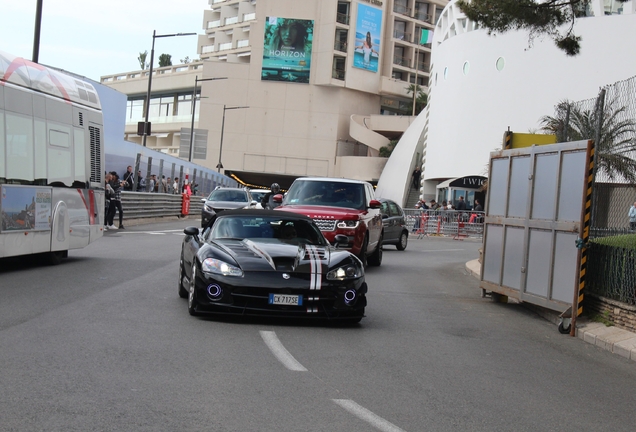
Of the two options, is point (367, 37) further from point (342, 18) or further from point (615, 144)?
point (615, 144)

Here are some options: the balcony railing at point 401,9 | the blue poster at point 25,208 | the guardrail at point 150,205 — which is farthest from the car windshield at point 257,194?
the balcony railing at point 401,9

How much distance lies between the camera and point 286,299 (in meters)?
9.47

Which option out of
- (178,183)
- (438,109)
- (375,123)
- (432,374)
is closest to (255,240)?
(432,374)

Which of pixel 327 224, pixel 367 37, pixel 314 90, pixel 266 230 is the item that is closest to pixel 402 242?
pixel 327 224

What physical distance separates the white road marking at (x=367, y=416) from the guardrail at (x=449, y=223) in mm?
37523

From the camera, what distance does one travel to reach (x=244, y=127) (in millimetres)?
95625

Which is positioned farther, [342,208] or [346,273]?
[342,208]

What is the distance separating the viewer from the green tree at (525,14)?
46.5 feet

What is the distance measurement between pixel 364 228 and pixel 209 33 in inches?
3822

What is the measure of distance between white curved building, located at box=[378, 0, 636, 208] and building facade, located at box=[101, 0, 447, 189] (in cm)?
2060

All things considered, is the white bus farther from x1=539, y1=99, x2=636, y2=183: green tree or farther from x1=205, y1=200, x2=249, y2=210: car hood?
x1=205, y1=200, x2=249, y2=210: car hood

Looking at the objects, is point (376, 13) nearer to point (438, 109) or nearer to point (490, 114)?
point (438, 109)

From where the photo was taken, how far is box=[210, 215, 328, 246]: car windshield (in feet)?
35.5

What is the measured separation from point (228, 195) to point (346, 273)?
2359 cm
